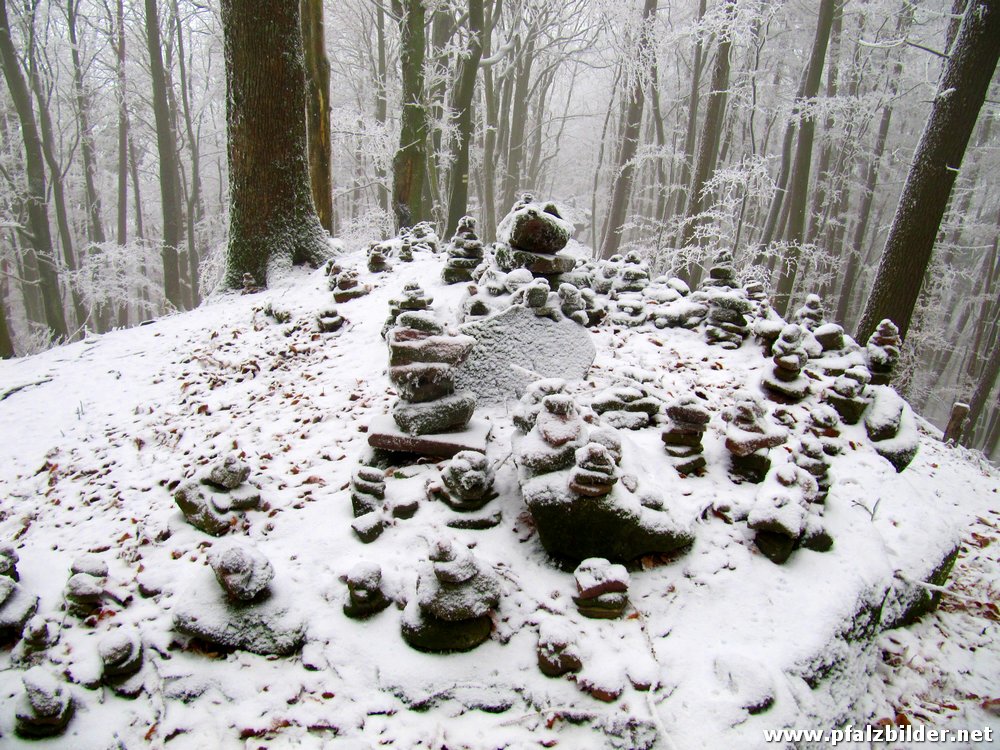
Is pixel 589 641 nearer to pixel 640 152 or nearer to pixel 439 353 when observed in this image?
pixel 439 353

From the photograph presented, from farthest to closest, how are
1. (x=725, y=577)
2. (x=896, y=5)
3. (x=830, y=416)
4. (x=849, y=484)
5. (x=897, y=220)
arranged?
(x=896, y=5), (x=897, y=220), (x=830, y=416), (x=849, y=484), (x=725, y=577)

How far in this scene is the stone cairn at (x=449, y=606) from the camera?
222 centimetres

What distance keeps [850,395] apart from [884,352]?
0.83 meters

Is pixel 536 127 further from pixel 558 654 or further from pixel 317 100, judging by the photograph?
pixel 558 654

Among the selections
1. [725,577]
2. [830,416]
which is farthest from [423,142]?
[725,577]

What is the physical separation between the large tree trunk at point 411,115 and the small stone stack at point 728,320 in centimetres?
669

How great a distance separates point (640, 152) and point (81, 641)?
16990 mm

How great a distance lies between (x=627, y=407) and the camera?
387 cm

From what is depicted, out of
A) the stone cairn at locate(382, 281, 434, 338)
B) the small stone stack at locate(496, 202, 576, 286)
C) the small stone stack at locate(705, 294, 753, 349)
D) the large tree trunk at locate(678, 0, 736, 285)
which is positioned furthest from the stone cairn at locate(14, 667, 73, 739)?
the large tree trunk at locate(678, 0, 736, 285)

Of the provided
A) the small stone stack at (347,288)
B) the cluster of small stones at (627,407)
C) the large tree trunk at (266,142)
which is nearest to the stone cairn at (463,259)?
the small stone stack at (347,288)

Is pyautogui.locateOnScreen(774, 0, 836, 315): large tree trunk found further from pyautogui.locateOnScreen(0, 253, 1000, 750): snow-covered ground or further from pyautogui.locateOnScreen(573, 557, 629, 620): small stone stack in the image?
pyautogui.locateOnScreen(573, 557, 629, 620): small stone stack

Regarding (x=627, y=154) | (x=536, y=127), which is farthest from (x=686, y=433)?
(x=536, y=127)

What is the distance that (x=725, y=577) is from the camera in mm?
2689

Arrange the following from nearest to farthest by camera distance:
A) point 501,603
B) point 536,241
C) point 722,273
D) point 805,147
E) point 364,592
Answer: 1. point 364,592
2. point 501,603
3. point 536,241
4. point 722,273
5. point 805,147
